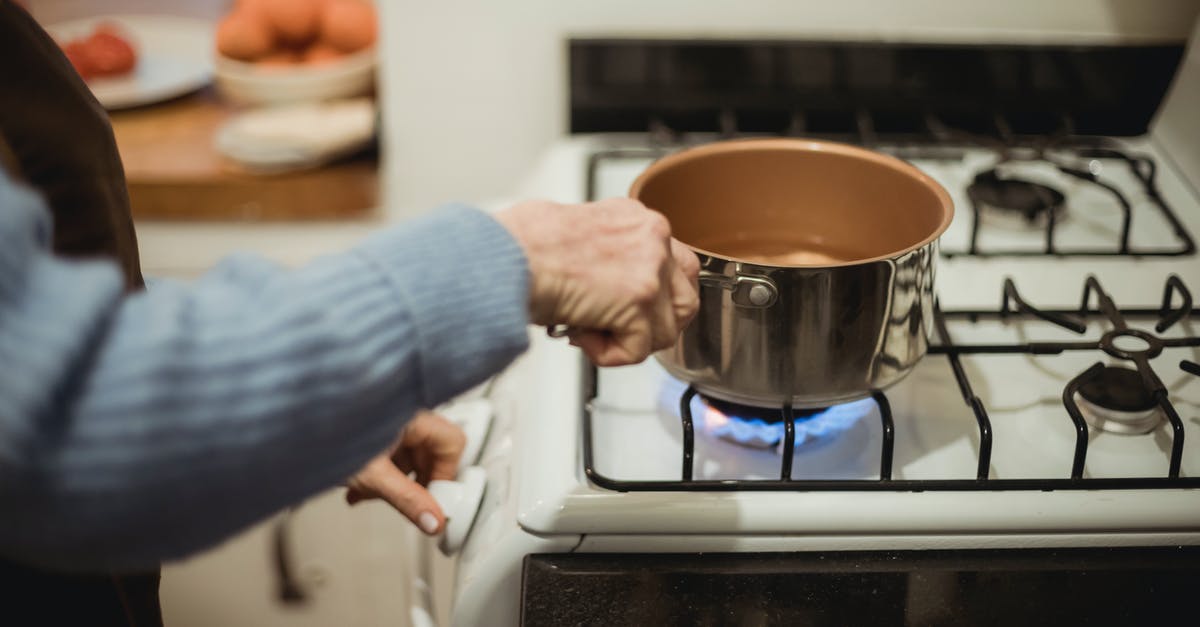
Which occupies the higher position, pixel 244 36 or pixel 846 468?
pixel 244 36

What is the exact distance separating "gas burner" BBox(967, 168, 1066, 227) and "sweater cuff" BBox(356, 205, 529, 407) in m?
0.55

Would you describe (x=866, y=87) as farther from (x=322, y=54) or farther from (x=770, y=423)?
(x=322, y=54)

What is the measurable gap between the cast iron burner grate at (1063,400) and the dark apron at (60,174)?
276mm

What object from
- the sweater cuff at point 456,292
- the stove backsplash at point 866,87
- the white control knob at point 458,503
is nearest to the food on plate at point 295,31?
the stove backsplash at point 866,87

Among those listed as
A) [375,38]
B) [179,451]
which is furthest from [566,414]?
[375,38]

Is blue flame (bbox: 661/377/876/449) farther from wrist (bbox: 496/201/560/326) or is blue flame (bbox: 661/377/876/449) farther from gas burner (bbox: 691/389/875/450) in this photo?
wrist (bbox: 496/201/560/326)

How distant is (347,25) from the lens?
50.1 inches

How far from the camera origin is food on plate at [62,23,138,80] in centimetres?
122

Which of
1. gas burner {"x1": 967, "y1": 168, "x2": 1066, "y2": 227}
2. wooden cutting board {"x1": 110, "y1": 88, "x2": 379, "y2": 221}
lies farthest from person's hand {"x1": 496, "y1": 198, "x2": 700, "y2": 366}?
wooden cutting board {"x1": 110, "y1": 88, "x2": 379, "y2": 221}

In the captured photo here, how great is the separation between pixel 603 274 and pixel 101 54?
97 centimetres

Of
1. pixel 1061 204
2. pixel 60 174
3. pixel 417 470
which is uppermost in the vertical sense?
pixel 60 174

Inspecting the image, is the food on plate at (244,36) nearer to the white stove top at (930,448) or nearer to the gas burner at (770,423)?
the white stove top at (930,448)

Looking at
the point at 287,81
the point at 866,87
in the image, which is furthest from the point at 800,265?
the point at 287,81

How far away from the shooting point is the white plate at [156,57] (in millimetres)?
1238
